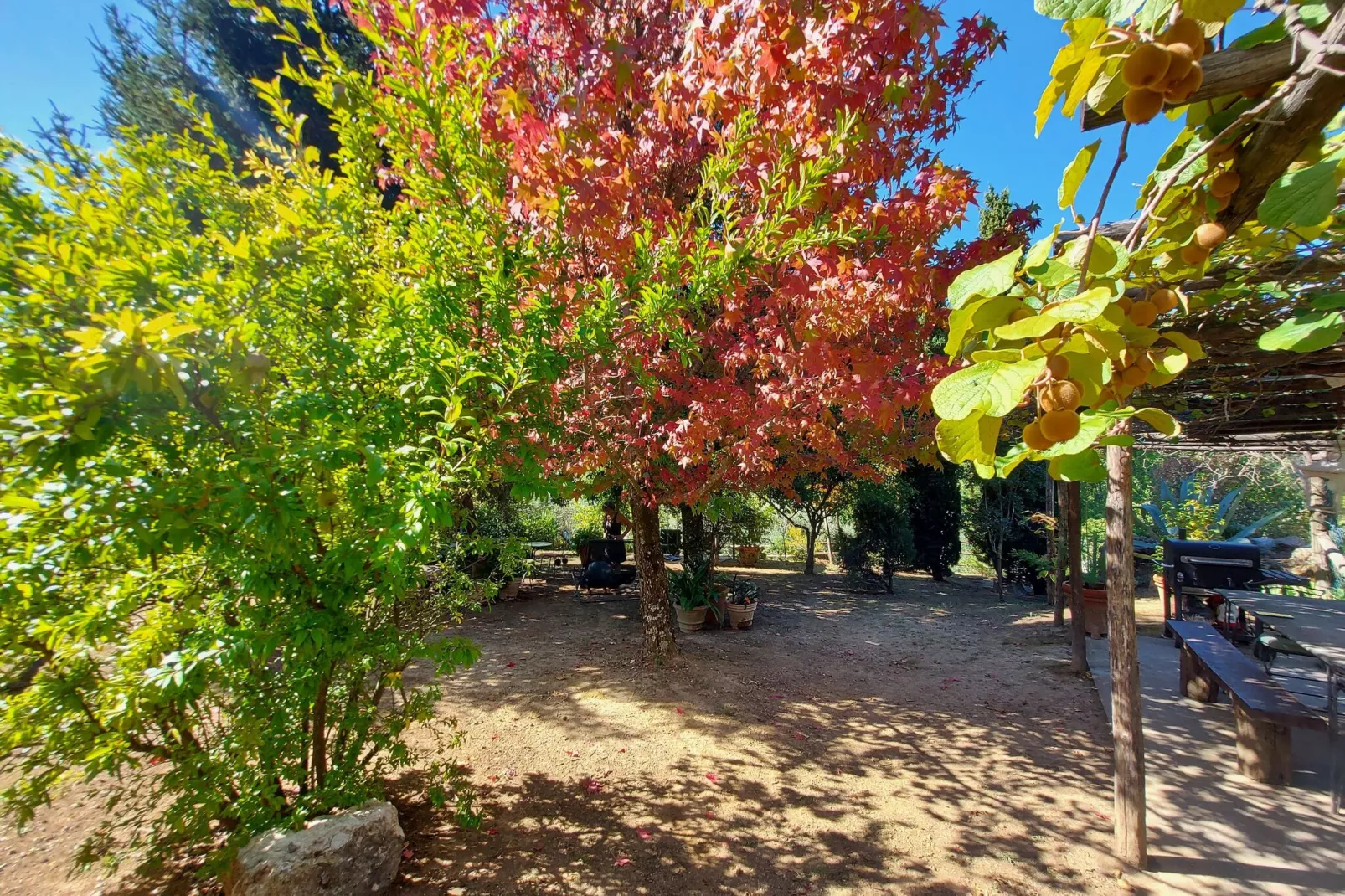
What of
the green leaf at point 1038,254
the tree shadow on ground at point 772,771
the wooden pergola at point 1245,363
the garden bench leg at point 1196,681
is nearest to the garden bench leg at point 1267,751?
the tree shadow on ground at point 772,771

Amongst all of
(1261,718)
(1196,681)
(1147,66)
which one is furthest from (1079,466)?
(1196,681)

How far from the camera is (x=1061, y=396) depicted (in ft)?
1.97

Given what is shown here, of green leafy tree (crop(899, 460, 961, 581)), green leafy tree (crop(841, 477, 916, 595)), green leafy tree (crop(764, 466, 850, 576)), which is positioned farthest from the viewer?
green leafy tree (crop(899, 460, 961, 581))

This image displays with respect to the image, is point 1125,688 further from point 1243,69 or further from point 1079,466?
point 1243,69

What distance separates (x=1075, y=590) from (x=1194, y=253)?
667 cm

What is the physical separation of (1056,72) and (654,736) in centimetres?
482

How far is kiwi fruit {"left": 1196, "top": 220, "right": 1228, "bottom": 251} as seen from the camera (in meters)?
0.75

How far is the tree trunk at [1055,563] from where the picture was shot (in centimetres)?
778

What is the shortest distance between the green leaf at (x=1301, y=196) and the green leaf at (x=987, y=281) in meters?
0.27

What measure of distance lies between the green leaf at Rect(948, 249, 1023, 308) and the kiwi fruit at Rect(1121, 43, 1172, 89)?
0.19 m

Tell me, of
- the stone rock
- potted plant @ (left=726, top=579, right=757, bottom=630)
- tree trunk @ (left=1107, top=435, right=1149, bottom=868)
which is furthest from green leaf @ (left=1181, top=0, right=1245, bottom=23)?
potted plant @ (left=726, top=579, right=757, bottom=630)

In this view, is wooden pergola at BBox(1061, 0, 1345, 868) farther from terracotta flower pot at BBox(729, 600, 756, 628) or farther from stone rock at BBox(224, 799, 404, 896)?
terracotta flower pot at BBox(729, 600, 756, 628)

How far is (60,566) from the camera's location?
5.32 feet

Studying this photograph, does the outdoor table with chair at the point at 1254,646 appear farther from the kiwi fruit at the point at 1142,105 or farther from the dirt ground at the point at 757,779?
the kiwi fruit at the point at 1142,105
